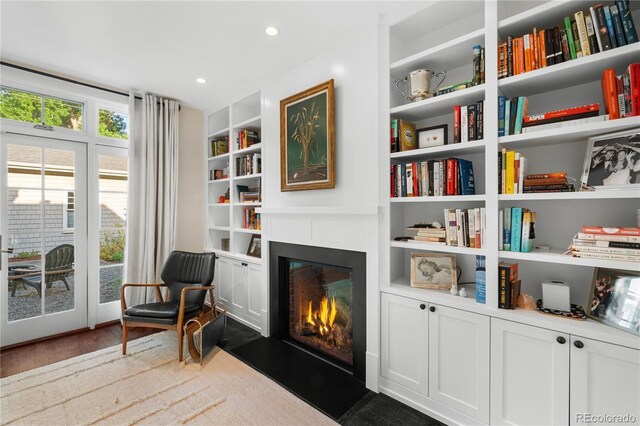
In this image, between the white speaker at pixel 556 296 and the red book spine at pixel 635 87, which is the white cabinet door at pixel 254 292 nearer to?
the white speaker at pixel 556 296

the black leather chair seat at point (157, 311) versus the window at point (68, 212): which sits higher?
the window at point (68, 212)

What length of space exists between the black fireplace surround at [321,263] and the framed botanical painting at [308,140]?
579mm

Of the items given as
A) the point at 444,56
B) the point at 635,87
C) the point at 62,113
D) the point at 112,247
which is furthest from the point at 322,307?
the point at 62,113

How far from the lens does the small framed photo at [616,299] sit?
55.0 inches

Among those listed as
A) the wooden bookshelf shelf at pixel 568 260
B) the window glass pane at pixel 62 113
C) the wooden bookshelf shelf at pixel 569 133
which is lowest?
the wooden bookshelf shelf at pixel 568 260

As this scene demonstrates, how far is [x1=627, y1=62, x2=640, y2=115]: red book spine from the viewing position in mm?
1369

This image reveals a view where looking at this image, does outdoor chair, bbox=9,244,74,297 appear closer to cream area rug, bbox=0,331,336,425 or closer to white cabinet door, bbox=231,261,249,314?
cream area rug, bbox=0,331,336,425

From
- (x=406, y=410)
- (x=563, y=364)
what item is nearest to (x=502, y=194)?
(x=563, y=364)

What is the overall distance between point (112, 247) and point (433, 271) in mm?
3555

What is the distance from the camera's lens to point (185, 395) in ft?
7.06

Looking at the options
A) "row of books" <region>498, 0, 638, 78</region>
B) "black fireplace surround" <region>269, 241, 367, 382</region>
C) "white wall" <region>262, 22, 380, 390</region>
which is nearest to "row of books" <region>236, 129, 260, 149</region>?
"white wall" <region>262, 22, 380, 390</region>

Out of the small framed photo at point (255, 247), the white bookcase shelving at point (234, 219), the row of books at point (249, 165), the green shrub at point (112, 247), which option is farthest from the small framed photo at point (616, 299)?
the green shrub at point (112, 247)

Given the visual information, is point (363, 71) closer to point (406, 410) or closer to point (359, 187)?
point (359, 187)

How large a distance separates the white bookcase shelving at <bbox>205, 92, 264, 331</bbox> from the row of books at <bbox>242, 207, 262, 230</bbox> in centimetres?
5
